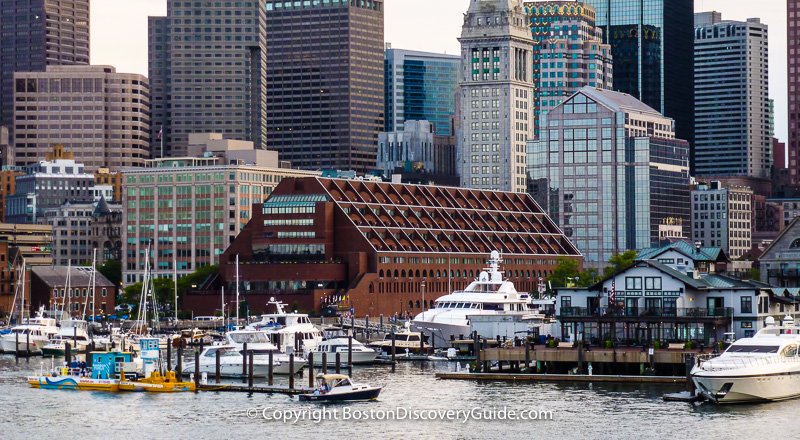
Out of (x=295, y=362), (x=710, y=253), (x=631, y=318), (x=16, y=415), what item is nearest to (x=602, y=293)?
(x=631, y=318)

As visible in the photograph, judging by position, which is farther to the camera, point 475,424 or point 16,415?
point 16,415

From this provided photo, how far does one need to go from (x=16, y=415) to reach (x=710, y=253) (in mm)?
70985

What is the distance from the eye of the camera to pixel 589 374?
499ft

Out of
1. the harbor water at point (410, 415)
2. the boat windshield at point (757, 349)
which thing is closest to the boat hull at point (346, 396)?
the harbor water at point (410, 415)

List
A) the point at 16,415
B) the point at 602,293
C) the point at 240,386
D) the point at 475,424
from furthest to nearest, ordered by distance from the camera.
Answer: the point at 602,293 < the point at 240,386 < the point at 16,415 < the point at 475,424

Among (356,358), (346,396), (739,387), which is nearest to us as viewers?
(739,387)

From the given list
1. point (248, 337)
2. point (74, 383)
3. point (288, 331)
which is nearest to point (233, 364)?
point (248, 337)

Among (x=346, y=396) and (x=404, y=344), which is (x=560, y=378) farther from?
(x=404, y=344)

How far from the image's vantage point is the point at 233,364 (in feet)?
544

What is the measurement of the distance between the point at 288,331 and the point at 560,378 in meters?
39.4

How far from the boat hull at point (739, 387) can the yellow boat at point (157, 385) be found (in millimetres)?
42784

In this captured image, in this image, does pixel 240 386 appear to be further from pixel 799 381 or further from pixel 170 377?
pixel 799 381

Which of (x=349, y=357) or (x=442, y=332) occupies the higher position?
(x=442, y=332)

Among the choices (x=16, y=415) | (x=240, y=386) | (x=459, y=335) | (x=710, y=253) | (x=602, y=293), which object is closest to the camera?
(x=16, y=415)
